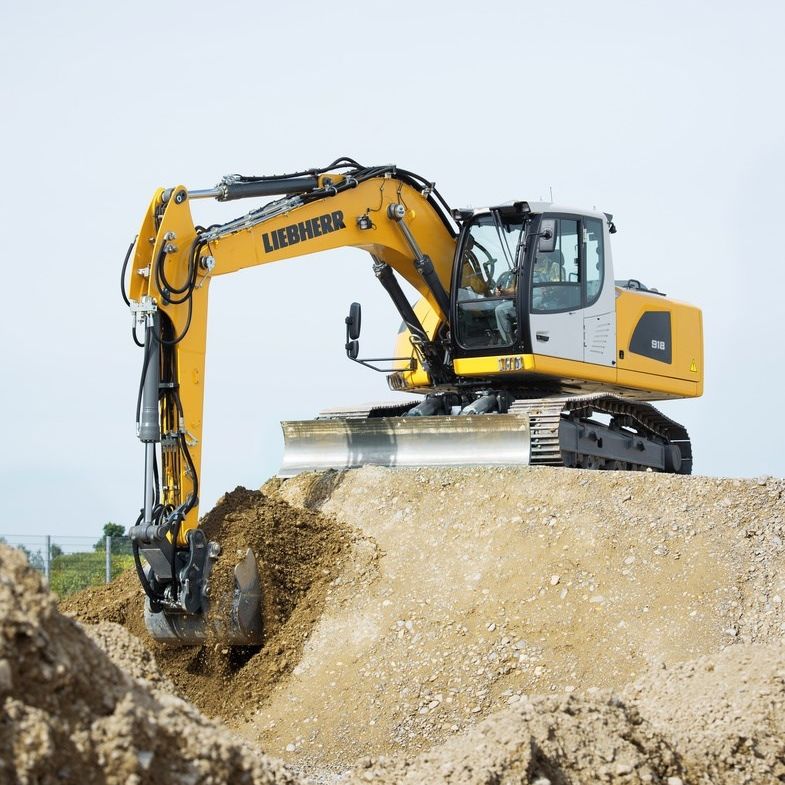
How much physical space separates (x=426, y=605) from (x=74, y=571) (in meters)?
7.83

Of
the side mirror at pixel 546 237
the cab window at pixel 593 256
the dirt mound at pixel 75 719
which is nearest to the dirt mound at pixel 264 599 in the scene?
the side mirror at pixel 546 237

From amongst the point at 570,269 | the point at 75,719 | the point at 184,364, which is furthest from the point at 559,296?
the point at 75,719

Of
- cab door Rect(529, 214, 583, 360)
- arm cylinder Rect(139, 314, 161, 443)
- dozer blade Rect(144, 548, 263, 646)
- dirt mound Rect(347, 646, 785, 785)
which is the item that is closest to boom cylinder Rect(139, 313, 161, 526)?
arm cylinder Rect(139, 314, 161, 443)

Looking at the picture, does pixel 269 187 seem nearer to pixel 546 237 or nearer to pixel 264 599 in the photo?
pixel 546 237

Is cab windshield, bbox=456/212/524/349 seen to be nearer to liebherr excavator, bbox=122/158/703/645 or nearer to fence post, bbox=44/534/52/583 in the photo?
liebherr excavator, bbox=122/158/703/645

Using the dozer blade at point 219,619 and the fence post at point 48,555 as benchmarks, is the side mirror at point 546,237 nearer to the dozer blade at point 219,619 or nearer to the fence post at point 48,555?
the dozer blade at point 219,619

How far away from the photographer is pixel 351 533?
10.5 meters

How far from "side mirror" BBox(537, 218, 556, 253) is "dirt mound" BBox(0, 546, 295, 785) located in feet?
25.9

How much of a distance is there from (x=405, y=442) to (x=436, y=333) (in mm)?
1285

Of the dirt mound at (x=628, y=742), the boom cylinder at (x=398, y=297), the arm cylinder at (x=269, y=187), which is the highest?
the arm cylinder at (x=269, y=187)

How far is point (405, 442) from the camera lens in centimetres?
1162

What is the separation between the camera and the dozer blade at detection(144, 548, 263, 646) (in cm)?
901

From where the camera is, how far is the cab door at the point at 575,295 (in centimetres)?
1179

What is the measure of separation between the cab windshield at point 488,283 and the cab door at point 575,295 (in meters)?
0.26
